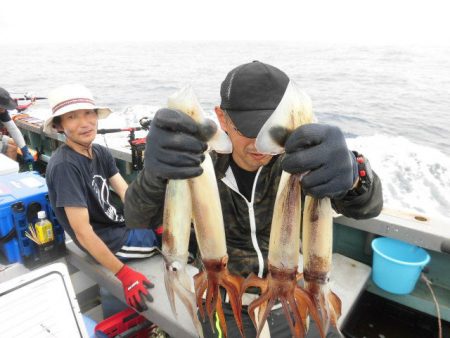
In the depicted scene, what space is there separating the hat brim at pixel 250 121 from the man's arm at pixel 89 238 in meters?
1.81

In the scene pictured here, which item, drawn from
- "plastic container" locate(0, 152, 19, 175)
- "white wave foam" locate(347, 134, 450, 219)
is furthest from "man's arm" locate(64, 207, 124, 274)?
"white wave foam" locate(347, 134, 450, 219)

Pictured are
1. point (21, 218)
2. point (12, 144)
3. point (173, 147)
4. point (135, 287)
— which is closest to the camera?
point (173, 147)

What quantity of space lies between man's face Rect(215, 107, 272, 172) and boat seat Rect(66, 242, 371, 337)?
1.36m

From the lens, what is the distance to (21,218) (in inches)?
136

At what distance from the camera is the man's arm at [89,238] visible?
3012 mm

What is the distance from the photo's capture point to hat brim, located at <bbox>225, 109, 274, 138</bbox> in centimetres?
194

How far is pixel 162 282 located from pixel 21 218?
5.24ft

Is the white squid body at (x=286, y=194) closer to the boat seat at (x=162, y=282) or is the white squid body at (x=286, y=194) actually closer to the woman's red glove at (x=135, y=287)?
the boat seat at (x=162, y=282)

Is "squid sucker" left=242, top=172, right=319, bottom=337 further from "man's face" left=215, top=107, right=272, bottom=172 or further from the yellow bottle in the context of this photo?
the yellow bottle

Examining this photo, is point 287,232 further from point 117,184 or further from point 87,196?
point 117,184

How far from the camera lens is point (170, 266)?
5.99 feet

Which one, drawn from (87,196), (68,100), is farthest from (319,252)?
(68,100)

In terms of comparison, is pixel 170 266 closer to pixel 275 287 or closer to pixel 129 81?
pixel 275 287

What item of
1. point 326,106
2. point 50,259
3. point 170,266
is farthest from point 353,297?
point 326,106
